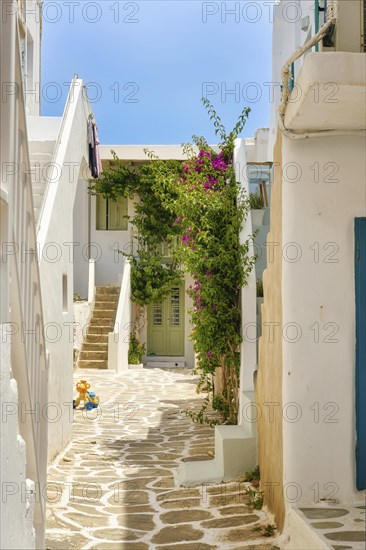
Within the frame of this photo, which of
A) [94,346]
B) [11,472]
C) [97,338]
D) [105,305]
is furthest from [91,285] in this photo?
[11,472]

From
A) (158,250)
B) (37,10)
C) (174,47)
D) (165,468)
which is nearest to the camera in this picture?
(165,468)

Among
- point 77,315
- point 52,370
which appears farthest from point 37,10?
point 52,370

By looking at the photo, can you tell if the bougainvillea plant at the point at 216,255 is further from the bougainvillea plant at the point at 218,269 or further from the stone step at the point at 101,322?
the stone step at the point at 101,322

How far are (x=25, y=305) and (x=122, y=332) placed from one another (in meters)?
13.0

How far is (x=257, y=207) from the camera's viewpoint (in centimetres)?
1175

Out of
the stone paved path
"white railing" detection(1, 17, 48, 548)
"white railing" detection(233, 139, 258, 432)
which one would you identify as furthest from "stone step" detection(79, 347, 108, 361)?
"white railing" detection(1, 17, 48, 548)

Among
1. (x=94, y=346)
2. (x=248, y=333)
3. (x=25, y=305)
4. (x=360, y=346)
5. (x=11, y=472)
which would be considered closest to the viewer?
(x=11, y=472)

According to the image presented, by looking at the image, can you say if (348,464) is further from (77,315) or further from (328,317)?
(77,315)

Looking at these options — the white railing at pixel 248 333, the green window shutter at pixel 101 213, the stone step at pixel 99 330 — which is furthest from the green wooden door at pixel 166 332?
the white railing at pixel 248 333

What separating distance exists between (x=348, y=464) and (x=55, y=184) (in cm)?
544

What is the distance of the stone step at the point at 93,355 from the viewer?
16.0 meters

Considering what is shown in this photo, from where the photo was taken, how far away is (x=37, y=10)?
15.0 metres

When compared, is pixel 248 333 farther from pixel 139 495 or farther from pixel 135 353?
pixel 135 353

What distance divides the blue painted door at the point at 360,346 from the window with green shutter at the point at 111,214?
53.1 ft
